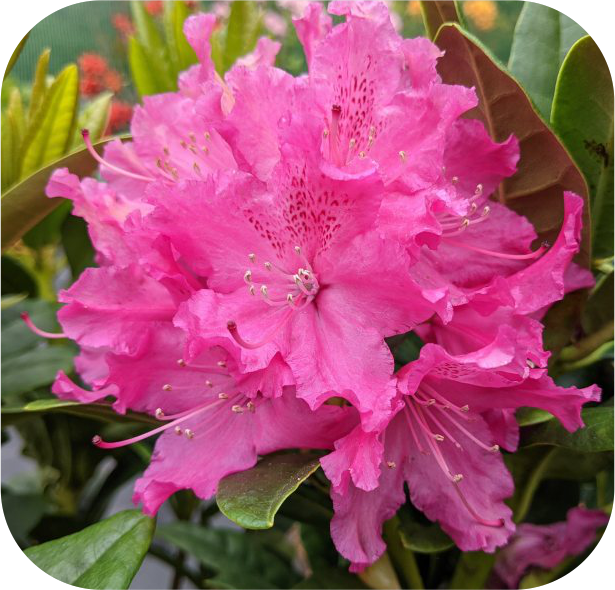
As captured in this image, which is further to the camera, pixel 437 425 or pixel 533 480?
pixel 533 480

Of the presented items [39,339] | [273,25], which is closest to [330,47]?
[39,339]

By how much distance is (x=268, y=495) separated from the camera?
1.67 ft

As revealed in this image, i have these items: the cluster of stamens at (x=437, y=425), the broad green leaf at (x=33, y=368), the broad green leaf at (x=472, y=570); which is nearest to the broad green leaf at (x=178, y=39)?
the broad green leaf at (x=33, y=368)

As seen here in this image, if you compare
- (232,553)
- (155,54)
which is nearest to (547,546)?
(232,553)

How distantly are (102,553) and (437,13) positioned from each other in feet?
1.65

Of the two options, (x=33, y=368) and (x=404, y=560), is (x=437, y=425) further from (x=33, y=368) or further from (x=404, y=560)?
(x=33, y=368)

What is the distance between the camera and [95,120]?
86cm

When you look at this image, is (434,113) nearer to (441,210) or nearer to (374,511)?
(441,210)

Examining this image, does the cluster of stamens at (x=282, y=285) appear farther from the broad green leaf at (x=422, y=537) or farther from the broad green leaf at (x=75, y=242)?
the broad green leaf at (x=75, y=242)

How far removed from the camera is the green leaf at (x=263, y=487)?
1.57 ft

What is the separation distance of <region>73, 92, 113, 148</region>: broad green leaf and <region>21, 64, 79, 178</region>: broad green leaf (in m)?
0.04

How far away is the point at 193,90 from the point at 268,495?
35 centimetres

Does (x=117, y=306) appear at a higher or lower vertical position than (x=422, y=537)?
higher

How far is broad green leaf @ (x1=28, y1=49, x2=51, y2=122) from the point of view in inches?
30.3
